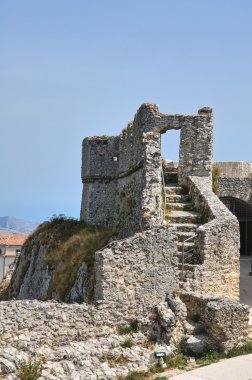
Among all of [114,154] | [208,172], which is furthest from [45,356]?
[114,154]

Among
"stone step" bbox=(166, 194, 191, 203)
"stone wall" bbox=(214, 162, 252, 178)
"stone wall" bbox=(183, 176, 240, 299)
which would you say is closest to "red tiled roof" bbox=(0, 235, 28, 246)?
"stone wall" bbox=(214, 162, 252, 178)

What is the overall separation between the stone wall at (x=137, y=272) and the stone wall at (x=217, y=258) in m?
1.59

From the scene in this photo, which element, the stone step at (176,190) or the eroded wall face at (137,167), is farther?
the stone step at (176,190)

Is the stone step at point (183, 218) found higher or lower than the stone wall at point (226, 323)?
higher

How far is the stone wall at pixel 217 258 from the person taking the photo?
17.5 m

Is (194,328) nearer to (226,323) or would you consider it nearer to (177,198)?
(226,323)

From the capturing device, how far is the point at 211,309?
14484 millimetres

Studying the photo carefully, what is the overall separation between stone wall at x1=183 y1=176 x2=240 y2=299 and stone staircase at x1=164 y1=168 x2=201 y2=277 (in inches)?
13.3

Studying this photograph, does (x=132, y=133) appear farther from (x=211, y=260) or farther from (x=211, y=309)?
(x=211, y=309)

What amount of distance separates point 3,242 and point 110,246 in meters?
81.0

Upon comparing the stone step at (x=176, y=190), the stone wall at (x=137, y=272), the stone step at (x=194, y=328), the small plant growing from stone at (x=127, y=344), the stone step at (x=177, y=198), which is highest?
the stone step at (x=176, y=190)

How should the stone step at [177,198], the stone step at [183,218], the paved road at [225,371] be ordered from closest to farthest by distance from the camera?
the paved road at [225,371], the stone step at [183,218], the stone step at [177,198]

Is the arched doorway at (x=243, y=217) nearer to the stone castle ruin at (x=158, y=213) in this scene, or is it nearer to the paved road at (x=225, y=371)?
the stone castle ruin at (x=158, y=213)

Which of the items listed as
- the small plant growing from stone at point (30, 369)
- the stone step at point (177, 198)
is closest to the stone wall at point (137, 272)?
the small plant growing from stone at point (30, 369)
